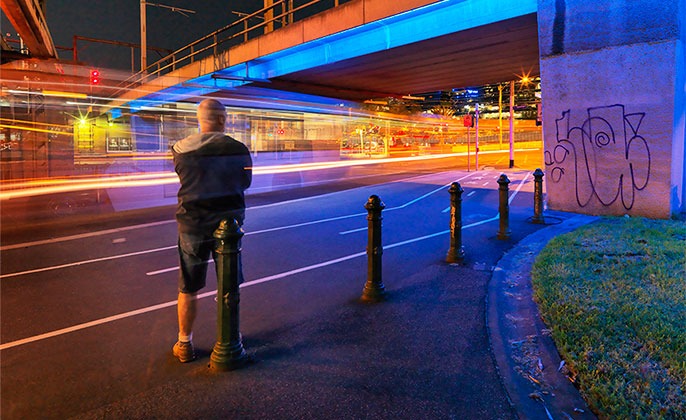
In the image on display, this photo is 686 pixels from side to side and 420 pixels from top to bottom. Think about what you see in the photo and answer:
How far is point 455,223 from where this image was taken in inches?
264

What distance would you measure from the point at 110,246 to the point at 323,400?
6.67 metres

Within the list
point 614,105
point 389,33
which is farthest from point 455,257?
point 389,33

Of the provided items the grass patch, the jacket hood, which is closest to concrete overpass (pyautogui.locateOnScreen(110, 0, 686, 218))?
the grass patch

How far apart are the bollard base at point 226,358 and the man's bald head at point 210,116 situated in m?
1.83

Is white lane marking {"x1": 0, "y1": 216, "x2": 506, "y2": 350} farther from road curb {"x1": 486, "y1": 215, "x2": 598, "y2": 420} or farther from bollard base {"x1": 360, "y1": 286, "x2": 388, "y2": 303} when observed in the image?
road curb {"x1": 486, "y1": 215, "x2": 598, "y2": 420}

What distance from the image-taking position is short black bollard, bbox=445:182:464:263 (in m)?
6.62

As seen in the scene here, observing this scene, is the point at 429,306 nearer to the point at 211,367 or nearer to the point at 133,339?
the point at 211,367

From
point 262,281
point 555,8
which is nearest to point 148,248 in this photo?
point 262,281

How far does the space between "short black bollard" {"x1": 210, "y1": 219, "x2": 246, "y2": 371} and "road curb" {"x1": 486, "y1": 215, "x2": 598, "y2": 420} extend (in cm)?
216

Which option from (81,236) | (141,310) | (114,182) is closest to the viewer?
(141,310)

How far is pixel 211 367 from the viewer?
3578 mm

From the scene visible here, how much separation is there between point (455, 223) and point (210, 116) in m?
4.26

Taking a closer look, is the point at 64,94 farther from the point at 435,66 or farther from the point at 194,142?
the point at 194,142

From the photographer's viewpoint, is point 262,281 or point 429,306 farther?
point 262,281
